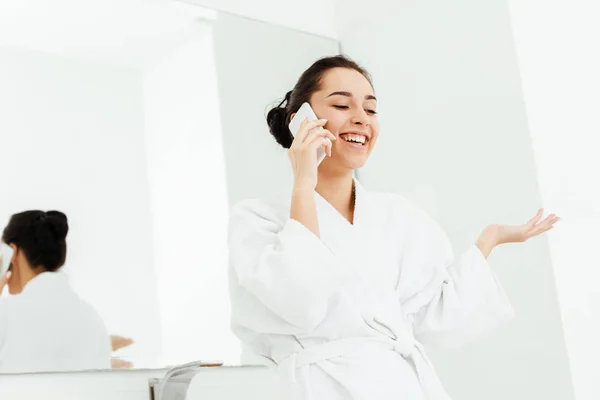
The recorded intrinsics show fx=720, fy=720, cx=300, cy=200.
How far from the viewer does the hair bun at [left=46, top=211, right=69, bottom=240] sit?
5.04ft

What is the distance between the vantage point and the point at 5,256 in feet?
4.80

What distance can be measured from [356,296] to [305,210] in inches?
6.3

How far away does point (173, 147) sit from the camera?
69.2 inches

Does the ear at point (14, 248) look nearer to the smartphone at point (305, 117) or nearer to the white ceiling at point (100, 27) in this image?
the white ceiling at point (100, 27)

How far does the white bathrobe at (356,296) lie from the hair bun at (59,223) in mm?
502

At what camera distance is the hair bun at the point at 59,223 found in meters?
1.54

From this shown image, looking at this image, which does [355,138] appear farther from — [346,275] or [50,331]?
[50,331]

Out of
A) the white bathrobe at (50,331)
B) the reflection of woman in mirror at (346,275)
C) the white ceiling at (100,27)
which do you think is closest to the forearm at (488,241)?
the reflection of woman in mirror at (346,275)

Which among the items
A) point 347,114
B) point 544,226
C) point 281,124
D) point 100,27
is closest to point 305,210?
point 347,114

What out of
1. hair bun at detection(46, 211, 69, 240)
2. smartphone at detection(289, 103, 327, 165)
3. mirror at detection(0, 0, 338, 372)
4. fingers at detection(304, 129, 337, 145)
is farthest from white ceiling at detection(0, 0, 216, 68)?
fingers at detection(304, 129, 337, 145)

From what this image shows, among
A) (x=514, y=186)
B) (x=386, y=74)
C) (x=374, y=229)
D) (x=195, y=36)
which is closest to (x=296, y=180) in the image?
(x=374, y=229)

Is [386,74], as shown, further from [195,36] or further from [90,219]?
[90,219]

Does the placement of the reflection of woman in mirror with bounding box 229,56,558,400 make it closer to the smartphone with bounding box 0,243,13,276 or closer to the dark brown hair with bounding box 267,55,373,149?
the dark brown hair with bounding box 267,55,373,149

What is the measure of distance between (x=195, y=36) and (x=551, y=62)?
893 millimetres
